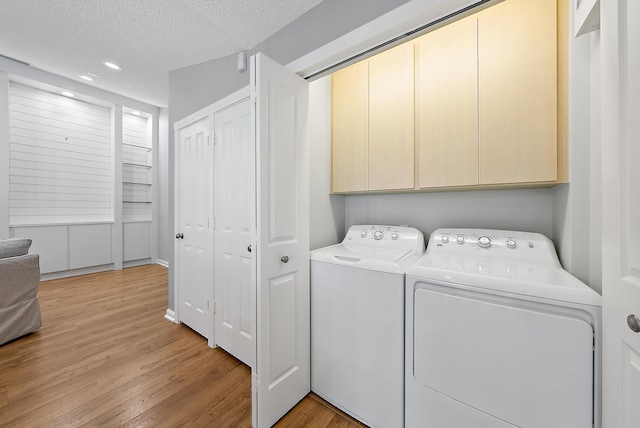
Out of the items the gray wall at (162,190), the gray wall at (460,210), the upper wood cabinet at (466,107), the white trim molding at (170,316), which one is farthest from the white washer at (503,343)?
the gray wall at (162,190)

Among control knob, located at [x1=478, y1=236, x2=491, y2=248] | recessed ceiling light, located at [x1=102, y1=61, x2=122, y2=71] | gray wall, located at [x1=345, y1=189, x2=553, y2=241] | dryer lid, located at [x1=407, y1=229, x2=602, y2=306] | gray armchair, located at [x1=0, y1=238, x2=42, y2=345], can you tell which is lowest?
gray armchair, located at [x1=0, y1=238, x2=42, y2=345]

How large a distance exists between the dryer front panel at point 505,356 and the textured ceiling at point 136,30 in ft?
6.30

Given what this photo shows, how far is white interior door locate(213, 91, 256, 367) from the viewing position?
6.10 ft

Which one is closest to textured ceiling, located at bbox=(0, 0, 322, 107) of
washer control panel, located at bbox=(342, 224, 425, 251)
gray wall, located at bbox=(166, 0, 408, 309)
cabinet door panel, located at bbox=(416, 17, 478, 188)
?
gray wall, located at bbox=(166, 0, 408, 309)

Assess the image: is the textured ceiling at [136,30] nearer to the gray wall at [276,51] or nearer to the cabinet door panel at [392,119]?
the gray wall at [276,51]

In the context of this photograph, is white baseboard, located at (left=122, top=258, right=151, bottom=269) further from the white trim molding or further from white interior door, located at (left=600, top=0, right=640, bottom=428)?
white interior door, located at (left=600, top=0, right=640, bottom=428)

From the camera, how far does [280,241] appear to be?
1381 mm

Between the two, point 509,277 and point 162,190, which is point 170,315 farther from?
point 162,190

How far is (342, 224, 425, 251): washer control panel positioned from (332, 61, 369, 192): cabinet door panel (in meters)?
0.33

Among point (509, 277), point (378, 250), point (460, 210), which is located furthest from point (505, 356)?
point (460, 210)

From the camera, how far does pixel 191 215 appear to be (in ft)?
7.77

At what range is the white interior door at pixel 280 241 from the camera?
1.26 m

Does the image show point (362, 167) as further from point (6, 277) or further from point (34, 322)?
point (34, 322)

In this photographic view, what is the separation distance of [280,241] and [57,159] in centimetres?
485
